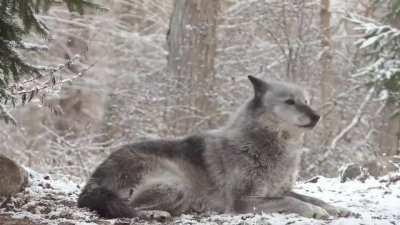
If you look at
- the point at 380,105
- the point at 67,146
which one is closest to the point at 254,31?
the point at 380,105

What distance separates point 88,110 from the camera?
20.4 meters

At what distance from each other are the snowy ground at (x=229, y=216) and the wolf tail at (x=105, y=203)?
0.07 meters

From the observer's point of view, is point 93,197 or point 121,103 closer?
point 93,197

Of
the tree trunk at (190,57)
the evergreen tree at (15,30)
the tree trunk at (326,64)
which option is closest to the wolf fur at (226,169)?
the evergreen tree at (15,30)

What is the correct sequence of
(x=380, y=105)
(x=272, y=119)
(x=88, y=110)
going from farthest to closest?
(x=88, y=110), (x=380, y=105), (x=272, y=119)

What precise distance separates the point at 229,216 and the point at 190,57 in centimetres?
722

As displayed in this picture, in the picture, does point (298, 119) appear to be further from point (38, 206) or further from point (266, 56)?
point (266, 56)

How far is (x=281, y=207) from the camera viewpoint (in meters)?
5.10

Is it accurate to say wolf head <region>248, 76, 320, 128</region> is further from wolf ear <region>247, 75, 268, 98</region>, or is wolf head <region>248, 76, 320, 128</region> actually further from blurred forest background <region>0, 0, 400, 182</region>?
blurred forest background <region>0, 0, 400, 182</region>

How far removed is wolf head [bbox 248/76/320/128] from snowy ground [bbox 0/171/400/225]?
885 millimetres

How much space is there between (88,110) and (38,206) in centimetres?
1554

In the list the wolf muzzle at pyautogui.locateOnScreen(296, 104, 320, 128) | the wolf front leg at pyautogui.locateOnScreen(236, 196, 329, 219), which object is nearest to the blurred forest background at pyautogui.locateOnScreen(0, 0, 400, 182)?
the wolf muzzle at pyautogui.locateOnScreen(296, 104, 320, 128)

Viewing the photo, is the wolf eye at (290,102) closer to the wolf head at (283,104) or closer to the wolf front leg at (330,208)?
→ the wolf head at (283,104)

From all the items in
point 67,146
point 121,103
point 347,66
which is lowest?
point 67,146
